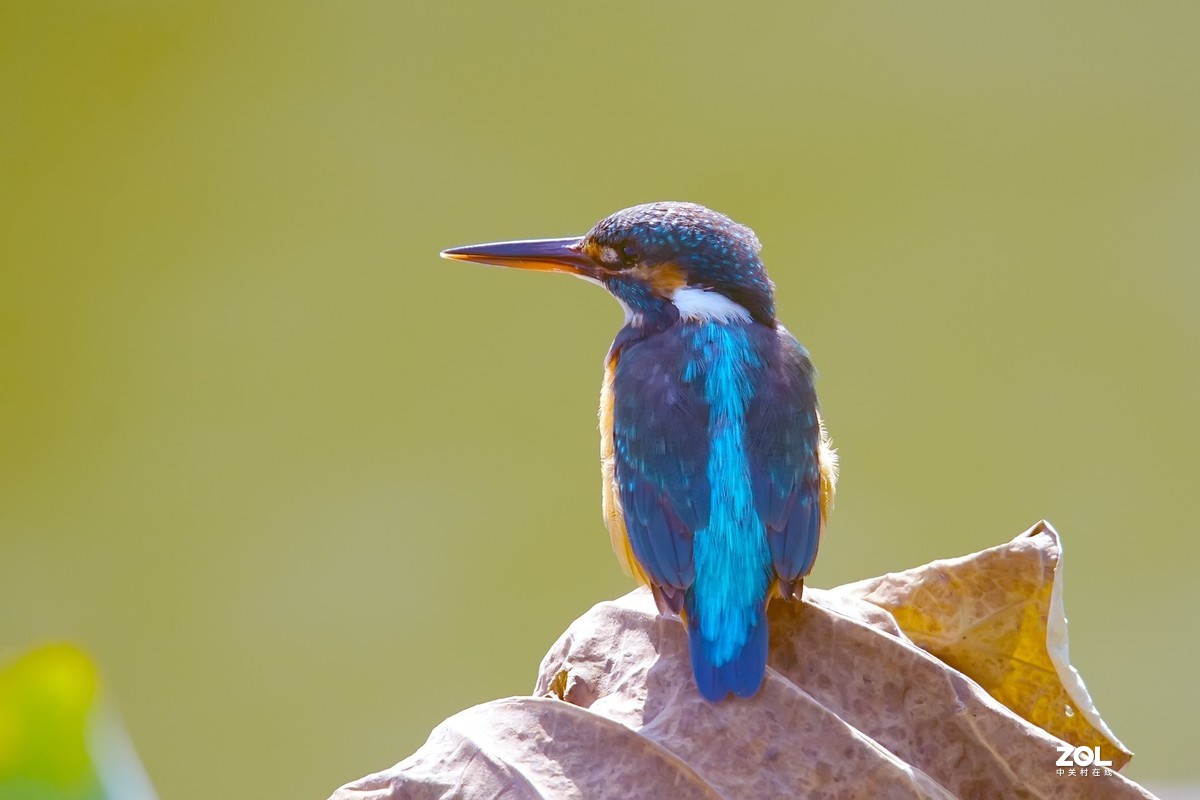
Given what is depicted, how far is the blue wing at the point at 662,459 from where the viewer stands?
4.47 ft

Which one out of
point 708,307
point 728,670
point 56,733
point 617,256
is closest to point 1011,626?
point 728,670

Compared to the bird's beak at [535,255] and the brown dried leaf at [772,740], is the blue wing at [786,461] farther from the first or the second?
the bird's beak at [535,255]

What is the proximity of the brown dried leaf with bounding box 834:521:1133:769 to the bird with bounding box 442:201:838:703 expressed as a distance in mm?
145

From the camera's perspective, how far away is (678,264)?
160 cm

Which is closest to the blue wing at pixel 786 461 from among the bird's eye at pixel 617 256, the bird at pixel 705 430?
the bird at pixel 705 430

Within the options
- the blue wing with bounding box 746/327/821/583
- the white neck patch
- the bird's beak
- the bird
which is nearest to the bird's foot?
the bird

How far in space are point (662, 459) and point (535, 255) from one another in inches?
16.4

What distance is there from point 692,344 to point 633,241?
0.20 meters

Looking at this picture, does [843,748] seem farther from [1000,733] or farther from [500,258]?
[500,258]

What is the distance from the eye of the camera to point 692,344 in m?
1.51

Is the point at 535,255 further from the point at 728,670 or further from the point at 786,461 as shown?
the point at 728,670

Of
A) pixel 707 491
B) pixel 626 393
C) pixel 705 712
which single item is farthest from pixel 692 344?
pixel 705 712

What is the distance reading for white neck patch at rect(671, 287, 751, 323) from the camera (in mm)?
1577

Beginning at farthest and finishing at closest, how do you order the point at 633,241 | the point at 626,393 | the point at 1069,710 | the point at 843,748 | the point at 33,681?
the point at 633,241 < the point at 626,393 < the point at 1069,710 < the point at 843,748 < the point at 33,681
